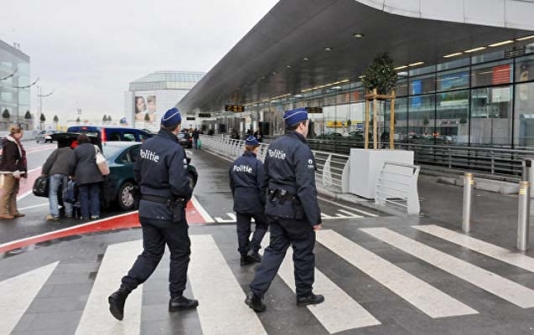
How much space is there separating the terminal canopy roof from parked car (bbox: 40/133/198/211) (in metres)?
5.37

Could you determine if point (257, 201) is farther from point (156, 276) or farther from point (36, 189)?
point (36, 189)

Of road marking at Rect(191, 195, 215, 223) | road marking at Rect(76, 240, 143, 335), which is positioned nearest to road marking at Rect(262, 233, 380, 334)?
road marking at Rect(76, 240, 143, 335)

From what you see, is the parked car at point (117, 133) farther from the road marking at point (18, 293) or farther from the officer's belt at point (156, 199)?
the officer's belt at point (156, 199)

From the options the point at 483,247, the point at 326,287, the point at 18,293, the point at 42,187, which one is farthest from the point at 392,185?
the point at 18,293

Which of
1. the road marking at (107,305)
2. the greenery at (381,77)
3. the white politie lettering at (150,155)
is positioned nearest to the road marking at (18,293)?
the road marking at (107,305)

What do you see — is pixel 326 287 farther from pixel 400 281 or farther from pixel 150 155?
pixel 150 155

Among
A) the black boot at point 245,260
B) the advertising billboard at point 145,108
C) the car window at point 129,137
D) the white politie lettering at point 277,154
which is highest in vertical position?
the advertising billboard at point 145,108

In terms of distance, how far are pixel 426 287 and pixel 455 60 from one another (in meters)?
16.2

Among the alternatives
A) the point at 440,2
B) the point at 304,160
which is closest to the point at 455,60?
the point at 440,2

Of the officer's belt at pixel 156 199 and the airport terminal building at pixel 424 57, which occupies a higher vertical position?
the airport terminal building at pixel 424 57

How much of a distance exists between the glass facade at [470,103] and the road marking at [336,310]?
1314 centimetres

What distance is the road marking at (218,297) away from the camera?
4340 mm

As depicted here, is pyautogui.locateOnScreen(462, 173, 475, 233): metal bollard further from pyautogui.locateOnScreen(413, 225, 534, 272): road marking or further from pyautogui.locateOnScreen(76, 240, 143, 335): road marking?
pyautogui.locateOnScreen(76, 240, 143, 335): road marking

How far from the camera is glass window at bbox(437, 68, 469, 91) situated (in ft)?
62.5
